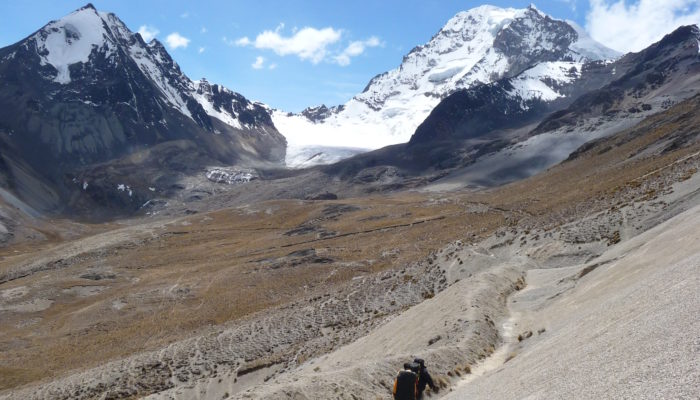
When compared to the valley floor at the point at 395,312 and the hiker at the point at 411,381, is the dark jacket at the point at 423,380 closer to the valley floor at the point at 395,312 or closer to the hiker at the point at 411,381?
the hiker at the point at 411,381

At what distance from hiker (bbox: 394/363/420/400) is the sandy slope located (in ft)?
4.14

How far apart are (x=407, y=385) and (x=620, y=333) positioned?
6.12 metres

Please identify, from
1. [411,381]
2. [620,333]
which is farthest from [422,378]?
[620,333]

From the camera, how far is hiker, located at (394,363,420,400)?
56.1 feet

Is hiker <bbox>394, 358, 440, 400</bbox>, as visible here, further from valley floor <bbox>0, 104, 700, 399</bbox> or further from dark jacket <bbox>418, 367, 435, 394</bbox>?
valley floor <bbox>0, 104, 700, 399</bbox>

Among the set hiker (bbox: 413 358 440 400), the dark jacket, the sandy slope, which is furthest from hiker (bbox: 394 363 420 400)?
the sandy slope

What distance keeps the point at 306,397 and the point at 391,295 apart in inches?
949

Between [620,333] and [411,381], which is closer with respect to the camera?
[620,333]

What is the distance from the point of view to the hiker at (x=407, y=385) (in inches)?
673

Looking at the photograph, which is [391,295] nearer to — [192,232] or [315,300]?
[315,300]

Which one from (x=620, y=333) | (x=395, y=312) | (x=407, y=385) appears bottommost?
(x=395, y=312)

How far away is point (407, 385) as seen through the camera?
676 inches

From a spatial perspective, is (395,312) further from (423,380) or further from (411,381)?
(411,381)

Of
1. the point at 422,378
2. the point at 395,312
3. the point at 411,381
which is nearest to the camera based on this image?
the point at 411,381
